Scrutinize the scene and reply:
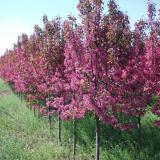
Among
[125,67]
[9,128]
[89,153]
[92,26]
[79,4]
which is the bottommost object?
[89,153]

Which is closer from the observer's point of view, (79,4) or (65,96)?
(79,4)

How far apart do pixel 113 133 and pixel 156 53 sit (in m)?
4.74

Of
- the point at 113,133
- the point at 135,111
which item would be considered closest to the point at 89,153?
the point at 113,133

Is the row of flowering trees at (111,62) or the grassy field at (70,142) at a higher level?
the row of flowering trees at (111,62)

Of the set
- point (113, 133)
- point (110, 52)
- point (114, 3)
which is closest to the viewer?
point (110, 52)

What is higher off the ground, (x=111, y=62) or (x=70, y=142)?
(x=111, y=62)

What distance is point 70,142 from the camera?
16.5m

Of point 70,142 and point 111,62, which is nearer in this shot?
point 111,62

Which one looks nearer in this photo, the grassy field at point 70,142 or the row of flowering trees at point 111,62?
the row of flowering trees at point 111,62

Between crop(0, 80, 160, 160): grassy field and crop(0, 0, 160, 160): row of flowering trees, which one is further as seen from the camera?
crop(0, 80, 160, 160): grassy field

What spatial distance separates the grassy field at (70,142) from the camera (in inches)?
523

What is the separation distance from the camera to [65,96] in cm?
1540

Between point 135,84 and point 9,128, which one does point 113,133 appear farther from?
point 9,128

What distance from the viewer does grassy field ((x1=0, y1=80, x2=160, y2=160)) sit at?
13.3 metres
